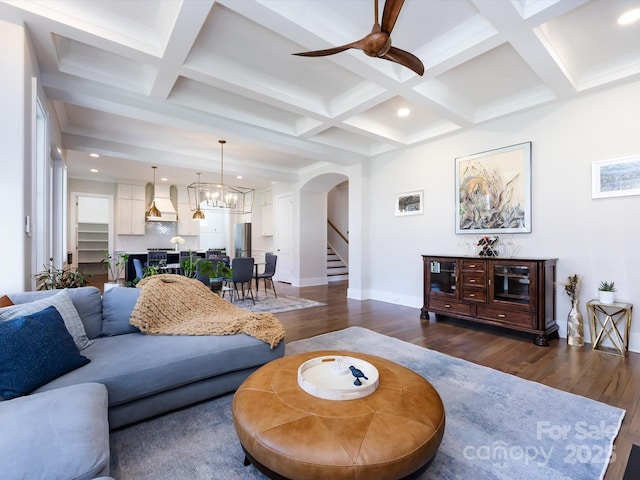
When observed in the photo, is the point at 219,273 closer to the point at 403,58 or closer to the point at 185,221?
the point at 403,58

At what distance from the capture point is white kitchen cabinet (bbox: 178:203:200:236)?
9648mm

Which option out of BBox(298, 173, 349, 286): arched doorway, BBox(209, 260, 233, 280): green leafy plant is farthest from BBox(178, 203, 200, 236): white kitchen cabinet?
BBox(209, 260, 233, 280): green leafy plant

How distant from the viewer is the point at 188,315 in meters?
2.66

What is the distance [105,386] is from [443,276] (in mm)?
4053

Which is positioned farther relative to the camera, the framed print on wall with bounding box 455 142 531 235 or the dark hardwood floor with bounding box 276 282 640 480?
the framed print on wall with bounding box 455 142 531 235

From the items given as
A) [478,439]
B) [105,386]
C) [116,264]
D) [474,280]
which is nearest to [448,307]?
[474,280]

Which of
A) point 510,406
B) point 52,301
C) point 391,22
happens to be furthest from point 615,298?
point 52,301

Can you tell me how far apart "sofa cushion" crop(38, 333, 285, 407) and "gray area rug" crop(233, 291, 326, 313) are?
2.68m

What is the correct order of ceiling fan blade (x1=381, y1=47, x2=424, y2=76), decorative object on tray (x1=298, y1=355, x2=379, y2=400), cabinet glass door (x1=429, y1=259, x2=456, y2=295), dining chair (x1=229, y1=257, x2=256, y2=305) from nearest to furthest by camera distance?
decorative object on tray (x1=298, y1=355, x2=379, y2=400), ceiling fan blade (x1=381, y1=47, x2=424, y2=76), cabinet glass door (x1=429, y1=259, x2=456, y2=295), dining chair (x1=229, y1=257, x2=256, y2=305)

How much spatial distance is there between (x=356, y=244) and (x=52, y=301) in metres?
4.93

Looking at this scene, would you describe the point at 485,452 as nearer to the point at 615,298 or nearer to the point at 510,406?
the point at 510,406

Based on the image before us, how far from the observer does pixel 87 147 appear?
524cm

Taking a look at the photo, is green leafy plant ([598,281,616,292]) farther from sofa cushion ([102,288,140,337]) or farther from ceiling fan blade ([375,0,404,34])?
sofa cushion ([102,288,140,337])

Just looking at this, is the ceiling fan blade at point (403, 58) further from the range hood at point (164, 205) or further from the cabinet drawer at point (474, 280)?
the range hood at point (164, 205)
